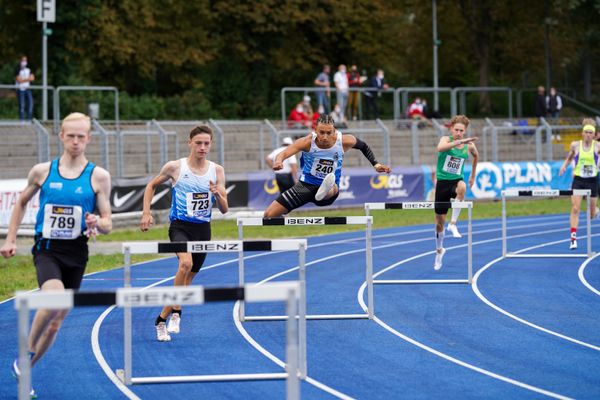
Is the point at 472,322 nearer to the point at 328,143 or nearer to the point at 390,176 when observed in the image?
the point at 328,143

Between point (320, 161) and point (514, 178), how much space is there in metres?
18.7

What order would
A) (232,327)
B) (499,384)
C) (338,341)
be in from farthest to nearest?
1. (232,327)
2. (338,341)
3. (499,384)

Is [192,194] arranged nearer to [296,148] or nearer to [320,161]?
[296,148]

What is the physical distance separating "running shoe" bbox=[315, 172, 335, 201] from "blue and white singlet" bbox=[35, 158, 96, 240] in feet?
16.7

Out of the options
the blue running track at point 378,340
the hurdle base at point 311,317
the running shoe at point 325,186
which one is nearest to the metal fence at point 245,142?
the blue running track at point 378,340

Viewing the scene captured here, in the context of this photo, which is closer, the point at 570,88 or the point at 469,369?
the point at 469,369

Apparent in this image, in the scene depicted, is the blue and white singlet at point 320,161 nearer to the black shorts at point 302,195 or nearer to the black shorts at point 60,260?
the black shorts at point 302,195

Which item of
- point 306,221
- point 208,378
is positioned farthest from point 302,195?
point 208,378

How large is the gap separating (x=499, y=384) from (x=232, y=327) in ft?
12.3

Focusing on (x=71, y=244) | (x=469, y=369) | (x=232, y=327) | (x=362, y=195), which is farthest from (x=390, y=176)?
(x=71, y=244)

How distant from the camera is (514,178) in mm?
31125

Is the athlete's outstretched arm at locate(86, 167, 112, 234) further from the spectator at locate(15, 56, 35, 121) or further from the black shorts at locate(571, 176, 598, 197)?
the spectator at locate(15, 56, 35, 121)

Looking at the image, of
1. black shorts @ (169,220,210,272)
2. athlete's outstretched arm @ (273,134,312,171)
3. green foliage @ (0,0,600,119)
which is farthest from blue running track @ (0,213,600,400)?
green foliage @ (0,0,600,119)

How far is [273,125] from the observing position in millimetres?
29547
